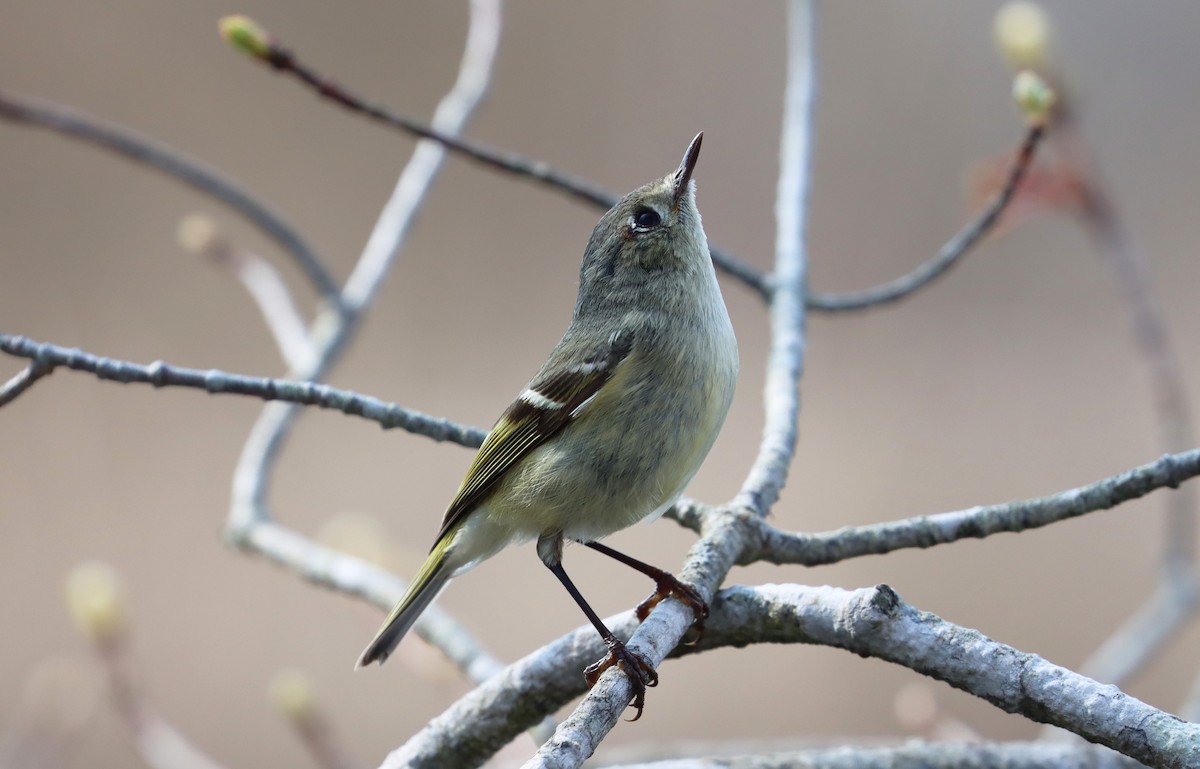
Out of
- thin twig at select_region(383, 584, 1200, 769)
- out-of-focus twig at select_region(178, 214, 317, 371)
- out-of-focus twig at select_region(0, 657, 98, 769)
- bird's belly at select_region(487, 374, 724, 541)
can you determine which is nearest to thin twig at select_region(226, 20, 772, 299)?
bird's belly at select_region(487, 374, 724, 541)

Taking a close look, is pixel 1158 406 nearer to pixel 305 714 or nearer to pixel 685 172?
pixel 685 172

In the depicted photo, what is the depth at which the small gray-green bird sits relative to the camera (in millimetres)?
1009

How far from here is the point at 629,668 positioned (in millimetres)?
707

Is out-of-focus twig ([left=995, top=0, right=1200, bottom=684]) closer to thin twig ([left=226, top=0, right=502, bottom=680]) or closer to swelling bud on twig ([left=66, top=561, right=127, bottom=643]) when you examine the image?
thin twig ([left=226, top=0, right=502, bottom=680])

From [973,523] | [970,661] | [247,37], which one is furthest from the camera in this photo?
[247,37]

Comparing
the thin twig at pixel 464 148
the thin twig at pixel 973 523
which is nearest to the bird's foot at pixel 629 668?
the thin twig at pixel 973 523

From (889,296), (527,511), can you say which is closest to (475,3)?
(889,296)

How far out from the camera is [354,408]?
92 centimetres

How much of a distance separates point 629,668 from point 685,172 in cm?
60

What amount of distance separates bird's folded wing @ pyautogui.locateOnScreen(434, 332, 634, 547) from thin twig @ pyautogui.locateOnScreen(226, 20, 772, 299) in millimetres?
267

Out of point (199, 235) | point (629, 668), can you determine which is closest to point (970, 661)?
point (629, 668)

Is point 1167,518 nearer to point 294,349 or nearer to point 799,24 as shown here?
point 799,24

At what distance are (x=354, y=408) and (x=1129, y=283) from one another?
911 millimetres

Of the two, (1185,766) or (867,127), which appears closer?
(1185,766)
